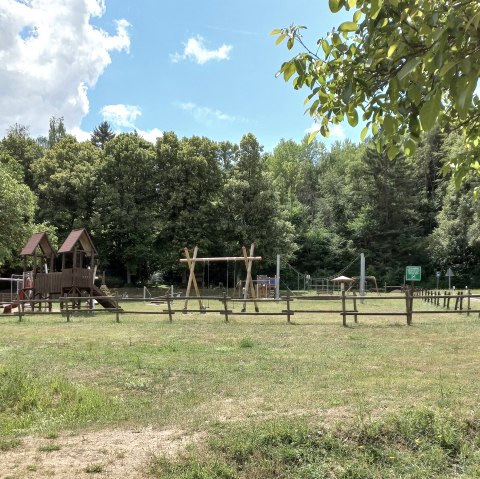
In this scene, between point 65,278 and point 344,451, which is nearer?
point 344,451

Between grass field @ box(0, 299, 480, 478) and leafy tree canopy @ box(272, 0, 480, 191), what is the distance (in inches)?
105

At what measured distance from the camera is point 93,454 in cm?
484

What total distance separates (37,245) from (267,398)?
23125 mm

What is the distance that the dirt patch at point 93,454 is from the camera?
4.43 meters

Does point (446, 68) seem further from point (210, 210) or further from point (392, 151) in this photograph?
point (210, 210)

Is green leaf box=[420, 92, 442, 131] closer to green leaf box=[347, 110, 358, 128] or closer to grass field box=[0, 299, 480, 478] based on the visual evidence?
green leaf box=[347, 110, 358, 128]

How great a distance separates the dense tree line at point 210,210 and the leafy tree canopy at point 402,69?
3902 cm

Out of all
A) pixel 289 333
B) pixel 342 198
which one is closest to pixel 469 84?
pixel 289 333

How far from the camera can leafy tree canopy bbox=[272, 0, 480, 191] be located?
2.21 metres

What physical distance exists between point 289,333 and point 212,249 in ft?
113

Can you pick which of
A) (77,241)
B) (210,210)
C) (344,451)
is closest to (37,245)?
(77,241)

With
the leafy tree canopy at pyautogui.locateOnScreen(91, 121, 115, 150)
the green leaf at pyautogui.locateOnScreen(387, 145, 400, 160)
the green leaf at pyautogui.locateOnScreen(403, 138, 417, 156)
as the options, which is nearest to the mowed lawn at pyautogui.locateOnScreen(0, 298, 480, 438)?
the green leaf at pyautogui.locateOnScreen(387, 145, 400, 160)

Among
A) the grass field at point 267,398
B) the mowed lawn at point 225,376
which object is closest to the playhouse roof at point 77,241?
the mowed lawn at point 225,376

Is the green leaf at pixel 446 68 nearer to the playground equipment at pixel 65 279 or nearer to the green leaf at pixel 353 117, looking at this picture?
the green leaf at pixel 353 117
